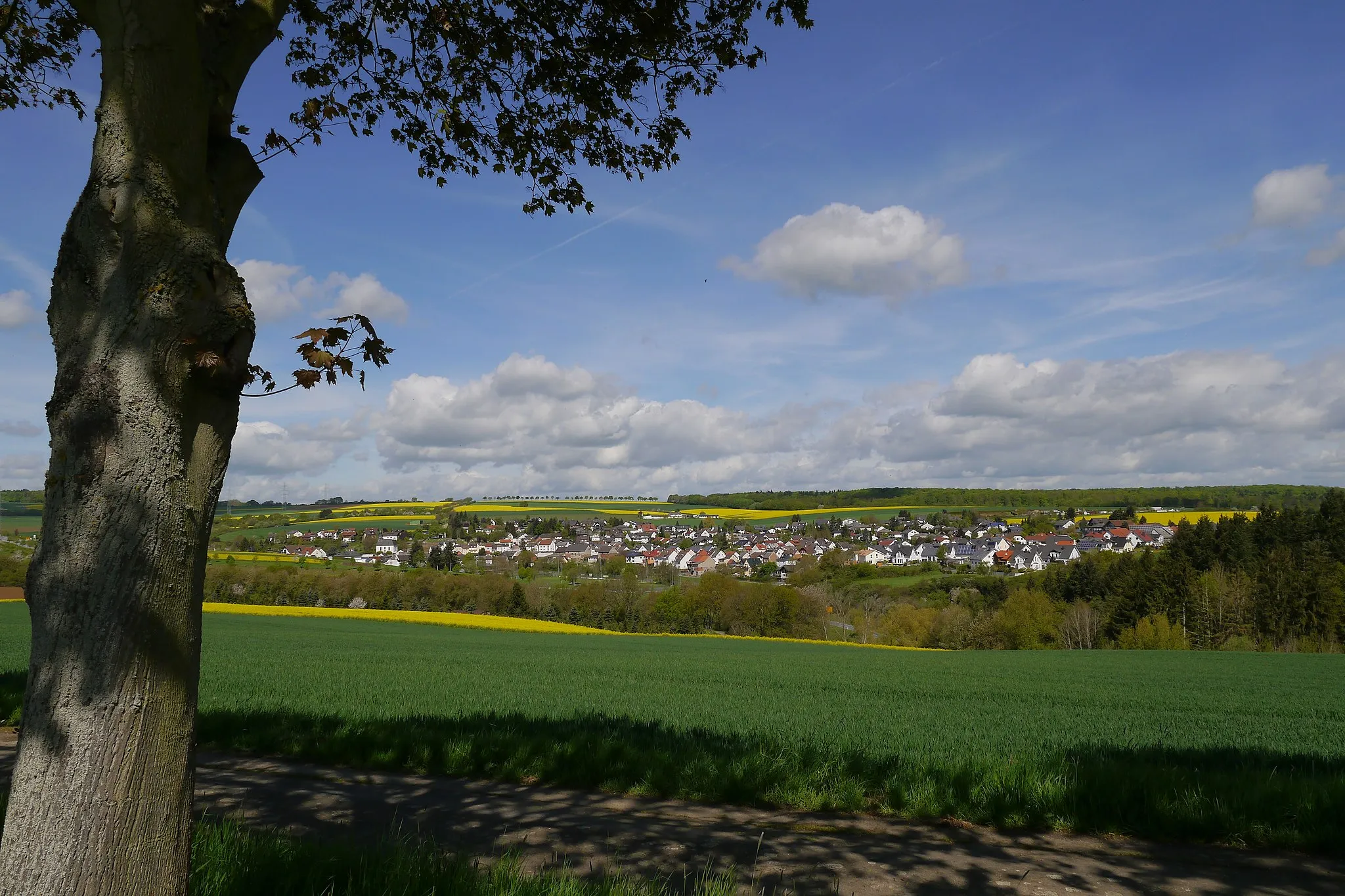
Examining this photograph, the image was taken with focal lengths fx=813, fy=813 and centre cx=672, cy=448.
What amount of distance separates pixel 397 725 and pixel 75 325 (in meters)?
8.13

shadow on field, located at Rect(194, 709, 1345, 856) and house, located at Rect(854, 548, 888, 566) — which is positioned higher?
shadow on field, located at Rect(194, 709, 1345, 856)

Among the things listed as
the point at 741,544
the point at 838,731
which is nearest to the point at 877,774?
the point at 838,731

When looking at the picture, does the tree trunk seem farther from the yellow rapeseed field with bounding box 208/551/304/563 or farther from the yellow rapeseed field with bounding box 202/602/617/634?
the yellow rapeseed field with bounding box 208/551/304/563

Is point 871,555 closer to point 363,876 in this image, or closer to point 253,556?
point 253,556

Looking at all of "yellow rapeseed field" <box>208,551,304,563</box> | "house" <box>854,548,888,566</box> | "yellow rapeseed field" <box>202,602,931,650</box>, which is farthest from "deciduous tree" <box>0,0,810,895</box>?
"house" <box>854,548,888,566</box>

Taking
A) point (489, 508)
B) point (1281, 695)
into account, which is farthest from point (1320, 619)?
point (489, 508)

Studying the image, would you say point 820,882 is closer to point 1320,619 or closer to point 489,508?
point 1320,619

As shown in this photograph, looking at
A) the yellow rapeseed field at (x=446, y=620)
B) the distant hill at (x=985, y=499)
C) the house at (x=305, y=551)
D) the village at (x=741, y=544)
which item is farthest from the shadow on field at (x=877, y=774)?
the distant hill at (x=985, y=499)

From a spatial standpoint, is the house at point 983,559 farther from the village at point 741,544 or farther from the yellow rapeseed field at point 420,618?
the yellow rapeseed field at point 420,618

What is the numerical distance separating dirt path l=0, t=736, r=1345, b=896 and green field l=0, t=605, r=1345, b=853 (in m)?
0.39

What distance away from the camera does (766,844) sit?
5637 mm

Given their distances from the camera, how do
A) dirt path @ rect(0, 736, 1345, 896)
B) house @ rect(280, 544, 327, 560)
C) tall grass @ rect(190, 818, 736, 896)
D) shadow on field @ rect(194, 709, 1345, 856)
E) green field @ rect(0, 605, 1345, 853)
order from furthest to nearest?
1. house @ rect(280, 544, 327, 560)
2. green field @ rect(0, 605, 1345, 853)
3. shadow on field @ rect(194, 709, 1345, 856)
4. dirt path @ rect(0, 736, 1345, 896)
5. tall grass @ rect(190, 818, 736, 896)

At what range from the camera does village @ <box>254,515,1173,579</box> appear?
108 m

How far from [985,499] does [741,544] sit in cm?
7809
